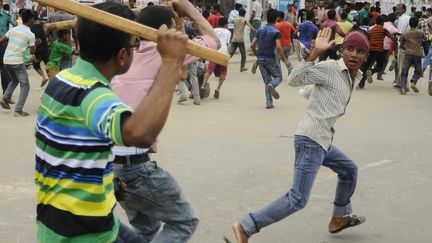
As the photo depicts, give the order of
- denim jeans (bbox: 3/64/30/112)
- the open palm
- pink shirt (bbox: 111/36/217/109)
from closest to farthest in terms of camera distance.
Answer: pink shirt (bbox: 111/36/217/109), the open palm, denim jeans (bbox: 3/64/30/112)

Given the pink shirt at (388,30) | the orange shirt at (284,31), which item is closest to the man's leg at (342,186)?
the orange shirt at (284,31)

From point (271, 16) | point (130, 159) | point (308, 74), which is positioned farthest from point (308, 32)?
point (130, 159)

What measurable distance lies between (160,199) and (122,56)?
3.61ft

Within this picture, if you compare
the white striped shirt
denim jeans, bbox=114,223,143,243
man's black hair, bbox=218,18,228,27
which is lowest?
man's black hair, bbox=218,18,228,27

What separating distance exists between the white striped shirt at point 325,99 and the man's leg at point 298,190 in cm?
7

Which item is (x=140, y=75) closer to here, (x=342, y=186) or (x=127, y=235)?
(x=127, y=235)

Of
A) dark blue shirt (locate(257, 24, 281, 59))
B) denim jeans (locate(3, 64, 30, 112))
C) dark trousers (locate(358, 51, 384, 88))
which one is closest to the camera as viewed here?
denim jeans (locate(3, 64, 30, 112))

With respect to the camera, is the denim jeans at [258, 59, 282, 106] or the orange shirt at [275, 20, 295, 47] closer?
the denim jeans at [258, 59, 282, 106]

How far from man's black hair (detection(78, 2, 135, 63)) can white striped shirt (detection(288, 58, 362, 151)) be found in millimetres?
2257

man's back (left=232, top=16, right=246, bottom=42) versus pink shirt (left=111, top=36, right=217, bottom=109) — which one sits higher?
pink shirt (left=111, top=36, right=217, bottom=109)

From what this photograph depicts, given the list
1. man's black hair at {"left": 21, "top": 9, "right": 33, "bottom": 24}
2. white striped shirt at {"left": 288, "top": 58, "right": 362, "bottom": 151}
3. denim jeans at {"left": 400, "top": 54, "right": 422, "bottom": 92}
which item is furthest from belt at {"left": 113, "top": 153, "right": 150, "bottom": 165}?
denim jeans at {"left": 400, "top": 54, "right": 422, "bottom": 92}

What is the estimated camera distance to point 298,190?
4496 mm

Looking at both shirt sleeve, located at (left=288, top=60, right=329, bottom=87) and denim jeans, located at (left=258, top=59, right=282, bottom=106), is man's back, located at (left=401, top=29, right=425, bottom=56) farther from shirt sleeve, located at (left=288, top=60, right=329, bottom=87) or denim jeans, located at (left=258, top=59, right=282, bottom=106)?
shirt sleeve, located at (left=288, top=60, right=329, bottom=87)

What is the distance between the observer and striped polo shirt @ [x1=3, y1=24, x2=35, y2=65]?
10859mm
